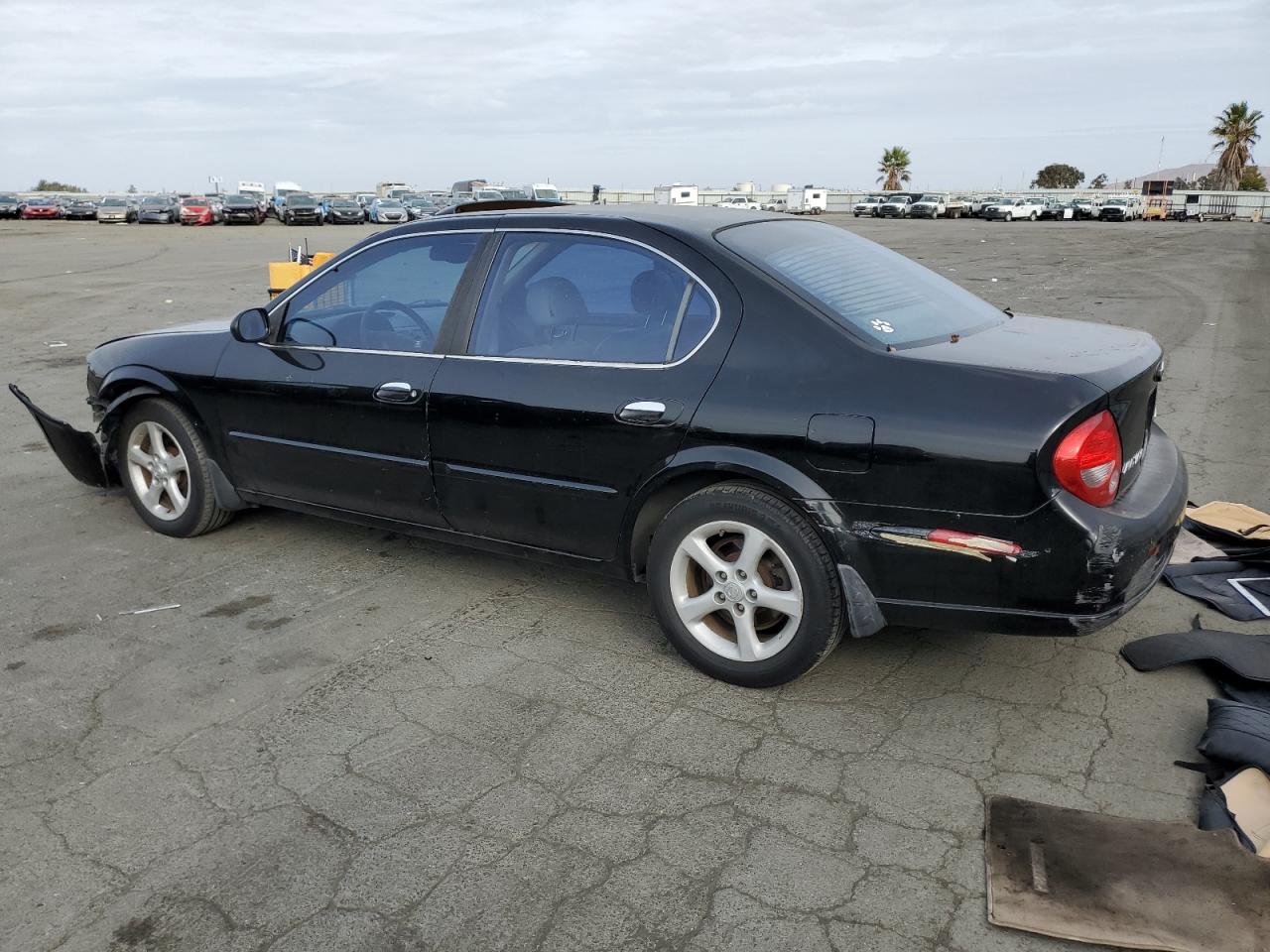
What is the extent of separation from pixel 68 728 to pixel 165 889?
107cm

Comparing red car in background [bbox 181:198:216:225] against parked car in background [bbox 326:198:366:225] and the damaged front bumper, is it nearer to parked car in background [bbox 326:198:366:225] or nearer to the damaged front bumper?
parked car in background [bbox 326:198:366:225]

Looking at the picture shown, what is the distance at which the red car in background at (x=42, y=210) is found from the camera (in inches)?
2131

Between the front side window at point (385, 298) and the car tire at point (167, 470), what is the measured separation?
0.81 m

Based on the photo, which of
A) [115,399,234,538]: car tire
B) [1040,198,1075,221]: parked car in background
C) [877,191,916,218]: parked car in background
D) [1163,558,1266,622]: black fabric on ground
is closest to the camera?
[1163,558,1266,622]: black fabric on ground

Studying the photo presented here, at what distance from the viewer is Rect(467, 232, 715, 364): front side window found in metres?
3.81

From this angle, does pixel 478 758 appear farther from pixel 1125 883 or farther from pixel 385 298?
pixel 385 298

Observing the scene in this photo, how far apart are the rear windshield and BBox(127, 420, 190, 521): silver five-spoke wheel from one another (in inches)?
120

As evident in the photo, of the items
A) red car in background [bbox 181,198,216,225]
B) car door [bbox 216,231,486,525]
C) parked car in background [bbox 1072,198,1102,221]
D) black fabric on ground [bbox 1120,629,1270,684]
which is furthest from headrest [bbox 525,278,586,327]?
parked car in background [bbox 1072,198,1102,221]

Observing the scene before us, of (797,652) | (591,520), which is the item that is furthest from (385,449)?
(797,652)

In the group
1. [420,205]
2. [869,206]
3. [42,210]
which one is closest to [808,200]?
[869,206]

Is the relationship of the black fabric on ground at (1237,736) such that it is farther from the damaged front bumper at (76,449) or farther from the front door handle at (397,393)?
the damaged front bumper at (76,449)

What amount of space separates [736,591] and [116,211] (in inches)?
2156

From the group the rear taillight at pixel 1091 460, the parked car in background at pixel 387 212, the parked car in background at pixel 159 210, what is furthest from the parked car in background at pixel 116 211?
the rear taillight at pixel 1091 460

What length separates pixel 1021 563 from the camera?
126 inches
